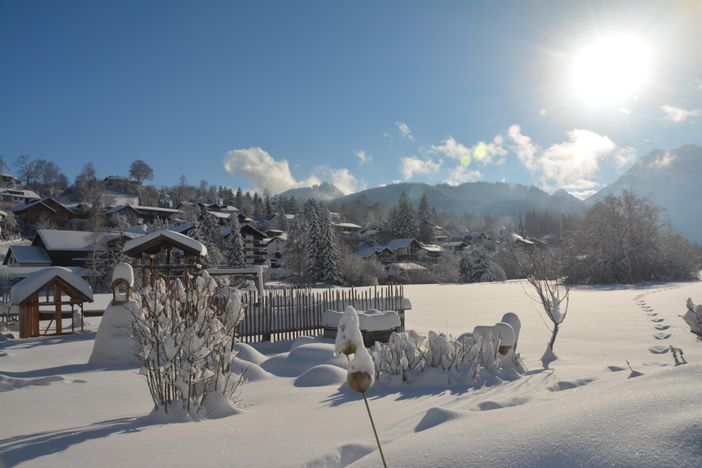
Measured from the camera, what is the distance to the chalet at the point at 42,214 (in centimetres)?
6475

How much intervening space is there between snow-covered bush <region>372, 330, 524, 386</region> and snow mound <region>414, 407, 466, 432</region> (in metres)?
3.11

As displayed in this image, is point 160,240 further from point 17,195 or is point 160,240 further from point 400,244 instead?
point 17,195

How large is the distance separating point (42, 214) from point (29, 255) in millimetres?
25926

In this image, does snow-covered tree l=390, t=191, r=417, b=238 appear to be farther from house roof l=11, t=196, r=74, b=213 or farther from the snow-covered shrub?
the snow-covered shrub

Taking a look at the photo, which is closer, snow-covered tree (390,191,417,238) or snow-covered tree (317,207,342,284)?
snow-covered tree (317,207,342,284)

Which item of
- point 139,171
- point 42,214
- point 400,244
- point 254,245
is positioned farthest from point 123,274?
point 139,171

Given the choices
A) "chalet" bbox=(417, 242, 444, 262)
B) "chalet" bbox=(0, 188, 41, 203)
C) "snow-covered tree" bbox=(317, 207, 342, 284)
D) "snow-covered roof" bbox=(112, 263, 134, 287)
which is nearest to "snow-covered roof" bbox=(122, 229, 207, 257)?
"snow-covered roof" bbox=(112, 263, 134, 287)

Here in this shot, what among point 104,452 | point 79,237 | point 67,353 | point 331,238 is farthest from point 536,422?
point 79,237

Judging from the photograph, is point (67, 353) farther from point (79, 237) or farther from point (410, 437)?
point (79, 237)

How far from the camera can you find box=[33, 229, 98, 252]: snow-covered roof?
44.9 metres

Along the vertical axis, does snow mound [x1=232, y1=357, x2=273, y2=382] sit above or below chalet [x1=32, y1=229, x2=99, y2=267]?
below

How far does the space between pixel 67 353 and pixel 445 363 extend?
9686 millimetres

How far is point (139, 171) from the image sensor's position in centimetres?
13200

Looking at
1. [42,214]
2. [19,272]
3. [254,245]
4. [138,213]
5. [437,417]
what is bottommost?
[437,417]
